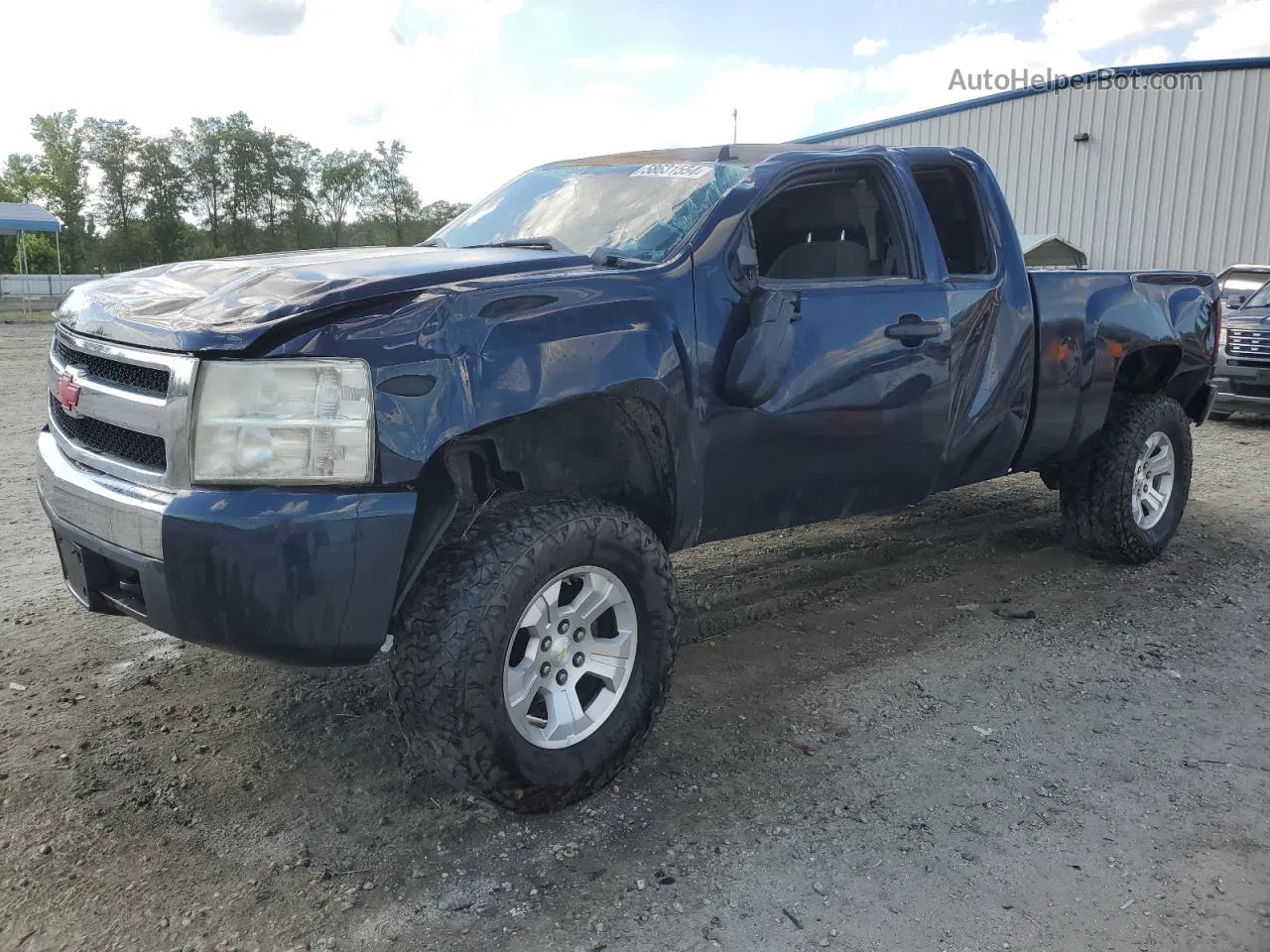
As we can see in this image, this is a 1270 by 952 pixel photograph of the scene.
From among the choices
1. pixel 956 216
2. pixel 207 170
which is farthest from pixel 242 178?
pixel 956 216

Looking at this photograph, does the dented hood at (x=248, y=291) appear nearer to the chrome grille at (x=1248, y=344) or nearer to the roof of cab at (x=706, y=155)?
the roof of cab at (x=706, y=155)

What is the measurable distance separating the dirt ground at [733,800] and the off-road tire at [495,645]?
0.54 feet

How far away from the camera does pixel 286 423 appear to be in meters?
2.68

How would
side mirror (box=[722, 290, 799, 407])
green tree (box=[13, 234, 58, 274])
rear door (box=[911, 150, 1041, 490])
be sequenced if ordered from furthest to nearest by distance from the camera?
green tree (box=[13, 234, 58, 274]) → rear door (box=[911, 150, 1041, 490]) → side mirror (box=[722, 290, 799, 407])

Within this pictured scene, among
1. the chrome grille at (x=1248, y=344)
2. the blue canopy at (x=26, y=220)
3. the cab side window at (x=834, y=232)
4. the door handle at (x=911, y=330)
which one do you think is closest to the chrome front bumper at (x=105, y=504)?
the cab side window at (x=834, y=232)

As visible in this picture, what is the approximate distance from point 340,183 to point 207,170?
7.02 metres

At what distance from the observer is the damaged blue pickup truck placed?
106 inches

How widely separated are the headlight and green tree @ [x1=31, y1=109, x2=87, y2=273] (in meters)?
63.4

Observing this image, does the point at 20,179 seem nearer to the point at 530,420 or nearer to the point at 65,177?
the point at 65,177

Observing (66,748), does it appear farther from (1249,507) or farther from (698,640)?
(1249,507)

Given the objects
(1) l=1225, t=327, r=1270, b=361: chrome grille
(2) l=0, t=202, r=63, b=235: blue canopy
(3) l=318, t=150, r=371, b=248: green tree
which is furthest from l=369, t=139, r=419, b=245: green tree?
(1) l=1225, t=327, r=1270, b=361: chrome grille

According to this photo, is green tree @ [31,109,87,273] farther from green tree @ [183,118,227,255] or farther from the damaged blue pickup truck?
the damaged blue pickup truck

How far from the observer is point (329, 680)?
155 inches

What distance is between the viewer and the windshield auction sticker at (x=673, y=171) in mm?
3943
